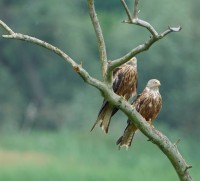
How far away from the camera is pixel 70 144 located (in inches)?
1590

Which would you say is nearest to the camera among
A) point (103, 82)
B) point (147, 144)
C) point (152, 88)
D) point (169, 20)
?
point (103, 82)

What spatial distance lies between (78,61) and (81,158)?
34.3 ft

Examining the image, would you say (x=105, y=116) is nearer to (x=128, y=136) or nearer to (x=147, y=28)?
(x=128, y=136)

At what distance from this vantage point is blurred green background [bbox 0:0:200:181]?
132ft

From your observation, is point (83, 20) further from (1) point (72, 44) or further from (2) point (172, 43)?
(2) point (172, 43)

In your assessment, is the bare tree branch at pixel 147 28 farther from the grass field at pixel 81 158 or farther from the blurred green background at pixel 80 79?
the blurred green background at pixel 80 79

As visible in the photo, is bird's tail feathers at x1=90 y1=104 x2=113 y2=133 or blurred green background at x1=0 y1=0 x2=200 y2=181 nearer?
bird's tail feathers at x1=90 y1=104 x2=113 y2=133

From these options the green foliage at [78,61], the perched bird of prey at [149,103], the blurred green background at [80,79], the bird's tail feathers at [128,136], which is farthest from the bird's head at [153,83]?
the green foliage at [78,61]

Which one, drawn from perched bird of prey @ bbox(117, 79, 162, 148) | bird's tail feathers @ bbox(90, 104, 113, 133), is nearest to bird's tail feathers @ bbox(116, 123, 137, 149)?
bird's tail feathers @ bbox(90, 104, 113, 133)

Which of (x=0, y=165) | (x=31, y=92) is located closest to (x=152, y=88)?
(x=0, y=165)

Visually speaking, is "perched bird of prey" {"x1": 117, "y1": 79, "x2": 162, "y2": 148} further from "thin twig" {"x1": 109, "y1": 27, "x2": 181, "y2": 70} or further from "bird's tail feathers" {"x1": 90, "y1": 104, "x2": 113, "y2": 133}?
"thin twig" {"x1": 109, "y1": 27, "x2": 181, "y2": 70}

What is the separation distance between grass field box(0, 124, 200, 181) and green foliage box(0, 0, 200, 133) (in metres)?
3.14

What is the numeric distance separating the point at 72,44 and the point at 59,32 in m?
0.77

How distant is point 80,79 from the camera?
49625 millimetres
